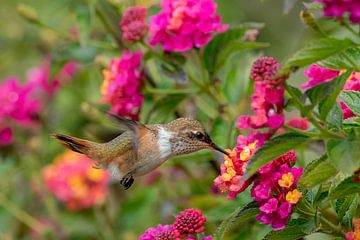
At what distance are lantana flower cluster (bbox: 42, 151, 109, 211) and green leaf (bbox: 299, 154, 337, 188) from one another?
6.48 ft

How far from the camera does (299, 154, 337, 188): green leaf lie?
1.34m

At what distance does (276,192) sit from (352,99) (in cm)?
27

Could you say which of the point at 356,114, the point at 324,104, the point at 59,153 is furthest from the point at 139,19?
the point at 59,153

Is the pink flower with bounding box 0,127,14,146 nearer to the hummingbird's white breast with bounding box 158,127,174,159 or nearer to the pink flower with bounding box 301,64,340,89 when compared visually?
the hummingbird's white breast with bounding box 158,127,174,159

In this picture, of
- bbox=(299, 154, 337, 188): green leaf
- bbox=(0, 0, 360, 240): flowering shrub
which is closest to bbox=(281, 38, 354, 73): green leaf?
bbox=(0, 0, 360, 240): flowering shrub

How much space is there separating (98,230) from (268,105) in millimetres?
1940

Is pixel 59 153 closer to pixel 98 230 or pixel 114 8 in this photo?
pixel 98 230

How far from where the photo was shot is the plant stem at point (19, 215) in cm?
316

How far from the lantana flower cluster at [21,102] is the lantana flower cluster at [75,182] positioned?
23 centimetres

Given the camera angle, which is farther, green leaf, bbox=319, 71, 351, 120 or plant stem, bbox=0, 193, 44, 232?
plant stem, bbox=0, 193, 44, 232

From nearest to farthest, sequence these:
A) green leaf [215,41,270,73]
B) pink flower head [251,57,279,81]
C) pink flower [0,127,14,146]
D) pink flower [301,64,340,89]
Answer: pink flower head [251,57,279,81] → pink flower [301,64,340,89] → green leaf [215,41,270,73] → pink flower [0,127,14,146]

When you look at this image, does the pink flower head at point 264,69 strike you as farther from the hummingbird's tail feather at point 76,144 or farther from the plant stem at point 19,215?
the plant stem at point 19,215

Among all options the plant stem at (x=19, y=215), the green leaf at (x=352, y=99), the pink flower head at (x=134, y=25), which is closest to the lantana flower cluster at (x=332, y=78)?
the green leaf at (x=352, y=99)

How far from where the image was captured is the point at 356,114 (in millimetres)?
1497
